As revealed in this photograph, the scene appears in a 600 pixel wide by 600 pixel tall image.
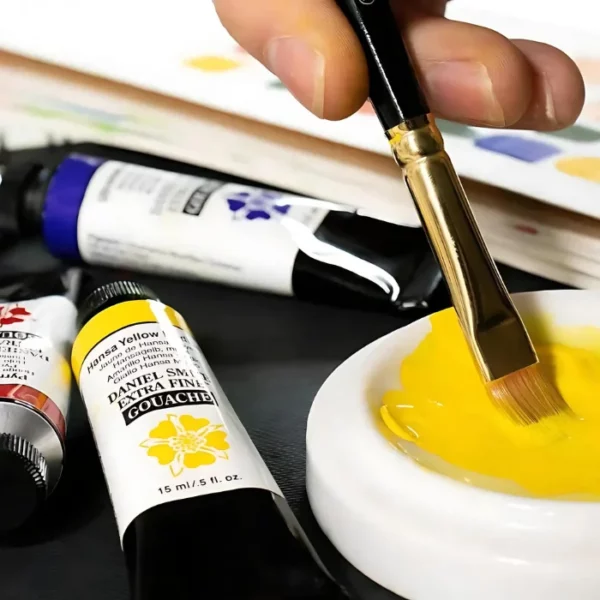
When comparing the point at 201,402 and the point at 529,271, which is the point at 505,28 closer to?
the point at 529,271

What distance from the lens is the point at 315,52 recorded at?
354 mm

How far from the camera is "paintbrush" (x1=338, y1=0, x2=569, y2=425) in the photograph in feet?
1.21

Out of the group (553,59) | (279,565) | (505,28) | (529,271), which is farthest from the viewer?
(505,28)

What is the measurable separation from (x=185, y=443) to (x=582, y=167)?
319 millimetres

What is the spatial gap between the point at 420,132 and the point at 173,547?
0.19 meters

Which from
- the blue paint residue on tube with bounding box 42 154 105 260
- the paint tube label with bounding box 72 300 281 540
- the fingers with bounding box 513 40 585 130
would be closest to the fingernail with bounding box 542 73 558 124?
the fingers with bounding box 513 40 585 130

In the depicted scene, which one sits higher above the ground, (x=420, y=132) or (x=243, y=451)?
(x=420, y=132)

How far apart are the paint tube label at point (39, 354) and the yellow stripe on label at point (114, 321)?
11 millimetres

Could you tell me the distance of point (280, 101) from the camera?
63 centimetres

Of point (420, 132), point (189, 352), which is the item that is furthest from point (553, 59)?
point (189, 352)

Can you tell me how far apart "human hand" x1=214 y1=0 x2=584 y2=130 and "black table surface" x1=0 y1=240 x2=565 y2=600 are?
0.16m

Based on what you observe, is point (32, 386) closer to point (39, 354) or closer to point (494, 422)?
point (39, 354)

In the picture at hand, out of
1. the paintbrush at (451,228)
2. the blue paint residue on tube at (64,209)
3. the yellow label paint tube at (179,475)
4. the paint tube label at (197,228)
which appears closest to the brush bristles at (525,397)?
the paintbrush at (451,228)

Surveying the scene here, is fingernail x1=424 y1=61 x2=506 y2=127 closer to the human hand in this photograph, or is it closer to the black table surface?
the human hand
